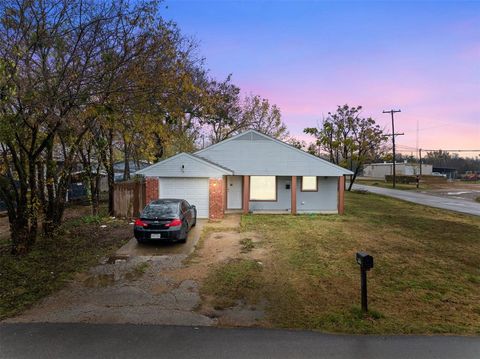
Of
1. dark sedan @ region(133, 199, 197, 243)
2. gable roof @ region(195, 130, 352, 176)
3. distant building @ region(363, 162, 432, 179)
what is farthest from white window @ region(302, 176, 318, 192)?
distant building @ region(363, 162, 432, 179)

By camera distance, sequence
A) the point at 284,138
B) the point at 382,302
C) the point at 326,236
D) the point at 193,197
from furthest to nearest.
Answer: the point at 284,138
the point at 193,197
the point at 326,236
the point at 382,302

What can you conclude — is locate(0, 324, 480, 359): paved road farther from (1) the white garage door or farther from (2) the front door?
(2) the front door

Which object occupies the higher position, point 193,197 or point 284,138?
point 284,138

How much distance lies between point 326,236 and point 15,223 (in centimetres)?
1052

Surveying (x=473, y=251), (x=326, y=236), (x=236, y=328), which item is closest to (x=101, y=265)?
(x=236, y=328)

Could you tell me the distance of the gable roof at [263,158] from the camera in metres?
20.5

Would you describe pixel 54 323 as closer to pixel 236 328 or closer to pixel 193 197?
pixel 236 328

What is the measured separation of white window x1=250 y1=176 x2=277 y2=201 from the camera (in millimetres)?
21531

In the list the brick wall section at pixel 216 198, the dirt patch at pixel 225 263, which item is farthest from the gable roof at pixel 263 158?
the dirt patch at pixel 225 263

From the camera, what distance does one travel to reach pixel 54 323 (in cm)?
610

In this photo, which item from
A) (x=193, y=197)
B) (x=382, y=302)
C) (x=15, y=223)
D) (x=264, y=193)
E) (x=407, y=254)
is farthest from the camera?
(x=264, y=193)

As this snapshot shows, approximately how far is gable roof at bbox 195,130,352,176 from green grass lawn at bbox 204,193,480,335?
16.6 ft

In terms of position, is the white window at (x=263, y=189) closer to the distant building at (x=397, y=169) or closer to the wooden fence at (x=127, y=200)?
the wooden fence at (x=127, y=200)

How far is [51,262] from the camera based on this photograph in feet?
33.1
